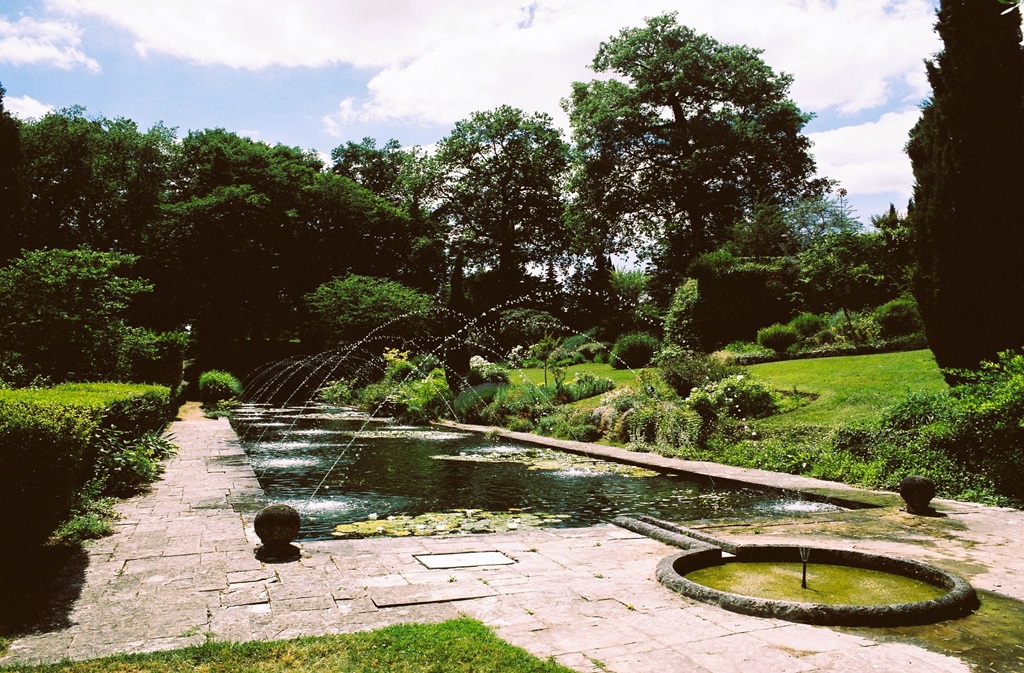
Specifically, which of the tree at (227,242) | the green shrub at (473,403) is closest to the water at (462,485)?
the green shrub at (473,403)

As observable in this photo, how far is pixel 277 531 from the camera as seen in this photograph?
5.36 metres

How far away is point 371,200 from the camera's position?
44812mm

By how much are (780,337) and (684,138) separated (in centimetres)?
1843

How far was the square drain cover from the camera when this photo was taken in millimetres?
5219

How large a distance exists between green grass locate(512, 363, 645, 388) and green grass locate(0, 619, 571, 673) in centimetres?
1555

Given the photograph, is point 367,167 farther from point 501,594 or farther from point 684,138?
point 501,594

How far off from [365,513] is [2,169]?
27356 mm

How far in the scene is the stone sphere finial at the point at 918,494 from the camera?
23.2 ft

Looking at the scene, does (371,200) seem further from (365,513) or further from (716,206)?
(365,513)

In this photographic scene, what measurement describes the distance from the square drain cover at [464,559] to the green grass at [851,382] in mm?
7355

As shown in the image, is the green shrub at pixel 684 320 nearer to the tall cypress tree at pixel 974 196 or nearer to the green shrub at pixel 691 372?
the green shrub at pixel 691 372

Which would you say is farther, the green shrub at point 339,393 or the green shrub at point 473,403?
the green shrub at point 339,393

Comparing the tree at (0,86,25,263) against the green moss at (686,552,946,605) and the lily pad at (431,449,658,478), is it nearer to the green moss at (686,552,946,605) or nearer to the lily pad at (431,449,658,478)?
the lily pad at (431,449,658,478)

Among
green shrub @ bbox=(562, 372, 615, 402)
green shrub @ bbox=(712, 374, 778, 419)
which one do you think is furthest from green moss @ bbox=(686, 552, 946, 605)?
Answer: green shrub @ bbox=(562, 372, 615, 402)
